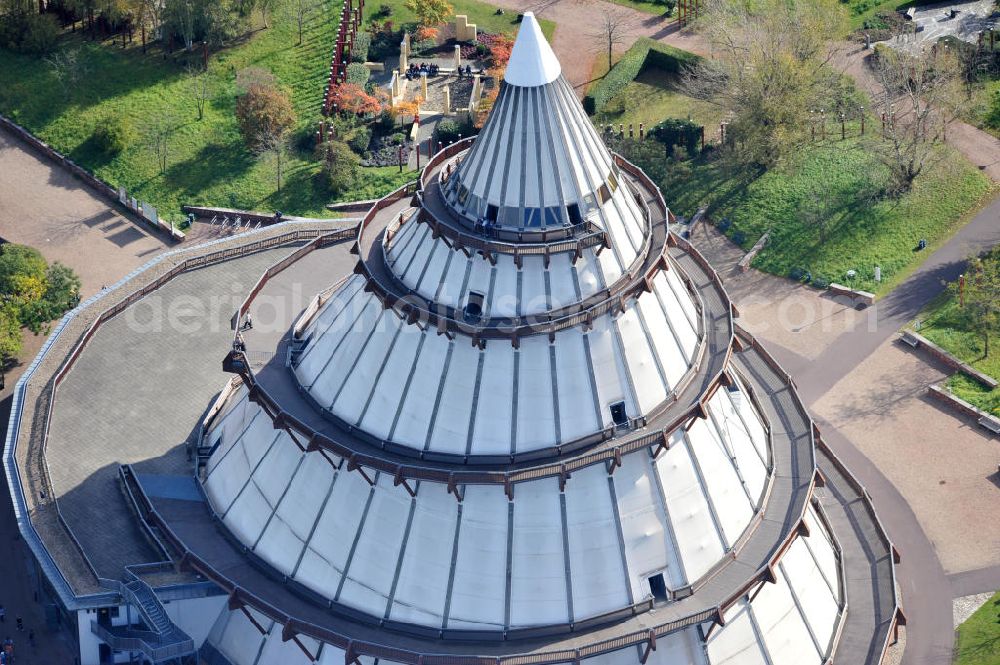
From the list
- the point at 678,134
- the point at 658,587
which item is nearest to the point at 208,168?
the point at 678,134

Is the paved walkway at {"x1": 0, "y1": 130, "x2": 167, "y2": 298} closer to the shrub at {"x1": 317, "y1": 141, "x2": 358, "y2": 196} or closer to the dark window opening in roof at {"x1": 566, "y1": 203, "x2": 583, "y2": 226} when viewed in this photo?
the shrub at {"x1": 317, "y1": 141, "x2": 358, "y2": 196}

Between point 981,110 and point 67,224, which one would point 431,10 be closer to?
point 67,224

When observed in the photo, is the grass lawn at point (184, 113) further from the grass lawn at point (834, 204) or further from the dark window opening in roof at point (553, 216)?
the dark window opening in roof at point (553, 216)

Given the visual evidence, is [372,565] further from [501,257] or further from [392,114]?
[392,114]

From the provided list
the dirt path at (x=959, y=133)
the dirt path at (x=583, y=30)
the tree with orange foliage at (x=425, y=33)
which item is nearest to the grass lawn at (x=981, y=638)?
the dirt path at (x=959, y=133)

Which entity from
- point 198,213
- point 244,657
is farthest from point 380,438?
point 198,213

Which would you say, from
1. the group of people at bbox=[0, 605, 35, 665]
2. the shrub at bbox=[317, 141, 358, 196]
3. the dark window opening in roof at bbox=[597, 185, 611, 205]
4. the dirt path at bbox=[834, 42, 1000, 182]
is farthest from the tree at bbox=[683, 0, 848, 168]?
the group of people at bbox=[0, 605, 35, 665]
